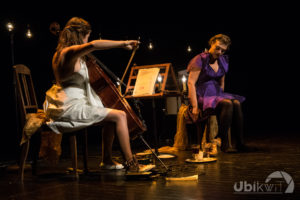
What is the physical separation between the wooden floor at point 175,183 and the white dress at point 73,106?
1.52ft

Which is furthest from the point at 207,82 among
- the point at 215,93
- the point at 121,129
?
the point at 121,129

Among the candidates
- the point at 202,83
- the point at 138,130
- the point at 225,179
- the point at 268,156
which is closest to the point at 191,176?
the point at 225,179

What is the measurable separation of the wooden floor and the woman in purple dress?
0.43m

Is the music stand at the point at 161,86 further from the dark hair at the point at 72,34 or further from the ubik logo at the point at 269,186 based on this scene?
the ubik logo at the point at 269,186

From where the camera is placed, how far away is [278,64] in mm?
8430

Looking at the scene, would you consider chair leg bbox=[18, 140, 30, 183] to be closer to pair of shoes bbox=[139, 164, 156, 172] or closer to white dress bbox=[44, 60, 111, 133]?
white dress bbox=[44, 60, 111, 133]

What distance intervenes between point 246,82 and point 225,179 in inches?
268

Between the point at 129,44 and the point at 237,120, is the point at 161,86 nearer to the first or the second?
the point at 237,120

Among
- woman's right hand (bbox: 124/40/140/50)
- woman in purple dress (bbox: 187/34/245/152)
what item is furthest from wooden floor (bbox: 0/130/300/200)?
woman's right hand (bbox: 124/40/140/50)

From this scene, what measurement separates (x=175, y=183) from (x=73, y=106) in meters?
0.99

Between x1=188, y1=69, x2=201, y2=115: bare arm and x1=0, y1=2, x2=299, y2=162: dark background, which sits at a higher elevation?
x1=0, y1=2, x2=299, y2=162: dark background

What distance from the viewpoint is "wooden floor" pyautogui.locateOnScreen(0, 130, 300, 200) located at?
1.98m

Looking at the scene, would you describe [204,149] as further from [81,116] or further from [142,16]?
[142,16]

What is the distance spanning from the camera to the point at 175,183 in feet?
7.59
